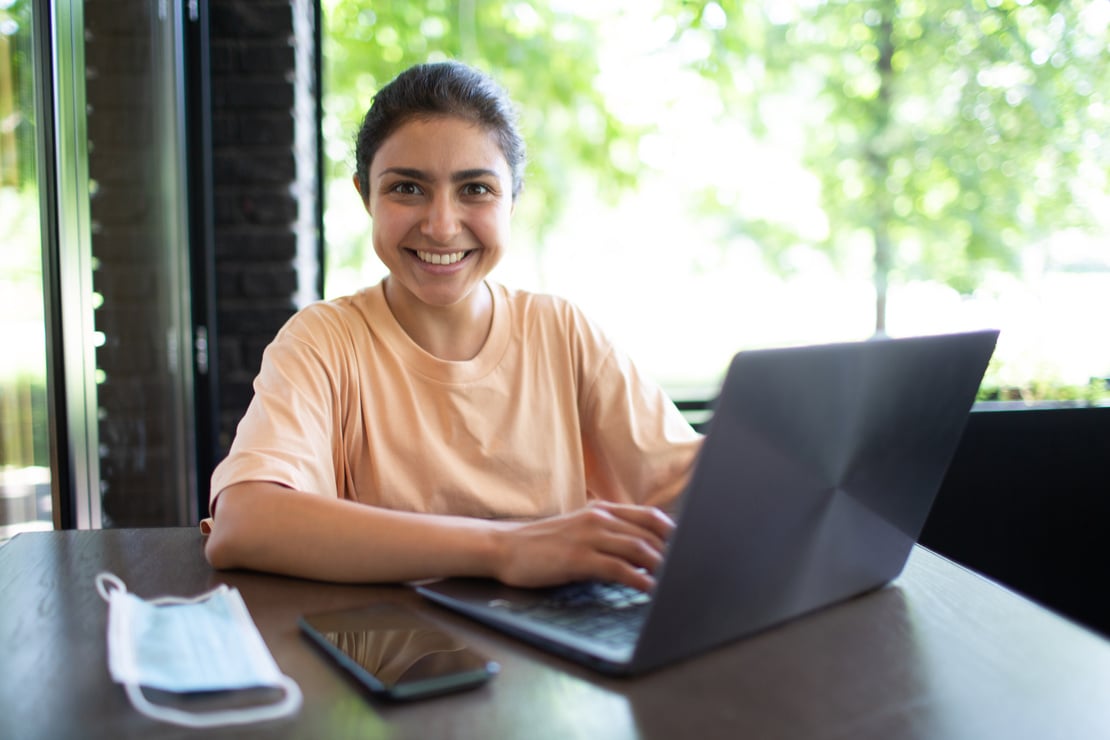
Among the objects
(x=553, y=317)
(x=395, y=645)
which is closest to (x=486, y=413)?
(x=553, y=317)

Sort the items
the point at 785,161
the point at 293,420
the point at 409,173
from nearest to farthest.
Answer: the point at 293,420, the point at 409,173, the point at 785,161

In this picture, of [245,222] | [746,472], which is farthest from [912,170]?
[746,472]

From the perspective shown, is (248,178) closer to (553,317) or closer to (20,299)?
(20,299)

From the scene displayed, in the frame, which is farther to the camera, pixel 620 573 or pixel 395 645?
pixel 620 573

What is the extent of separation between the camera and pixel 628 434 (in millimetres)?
1536

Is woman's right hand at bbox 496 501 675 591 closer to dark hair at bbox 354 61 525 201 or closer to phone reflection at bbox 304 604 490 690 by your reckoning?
phone reflection at bbox 304 604 490 690

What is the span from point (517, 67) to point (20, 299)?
341 centimetres

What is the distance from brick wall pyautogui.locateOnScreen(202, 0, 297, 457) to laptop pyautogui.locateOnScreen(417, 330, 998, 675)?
1.85m

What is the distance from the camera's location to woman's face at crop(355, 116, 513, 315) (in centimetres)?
148

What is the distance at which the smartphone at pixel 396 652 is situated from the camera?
72cm

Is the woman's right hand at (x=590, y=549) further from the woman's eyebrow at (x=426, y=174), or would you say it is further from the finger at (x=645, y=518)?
the woman's eyebrow at (x=426, y=174)

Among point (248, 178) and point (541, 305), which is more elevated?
point (248, 178)

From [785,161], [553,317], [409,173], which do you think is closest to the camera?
[409,173]

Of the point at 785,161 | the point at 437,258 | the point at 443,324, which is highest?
the point at 785,161
